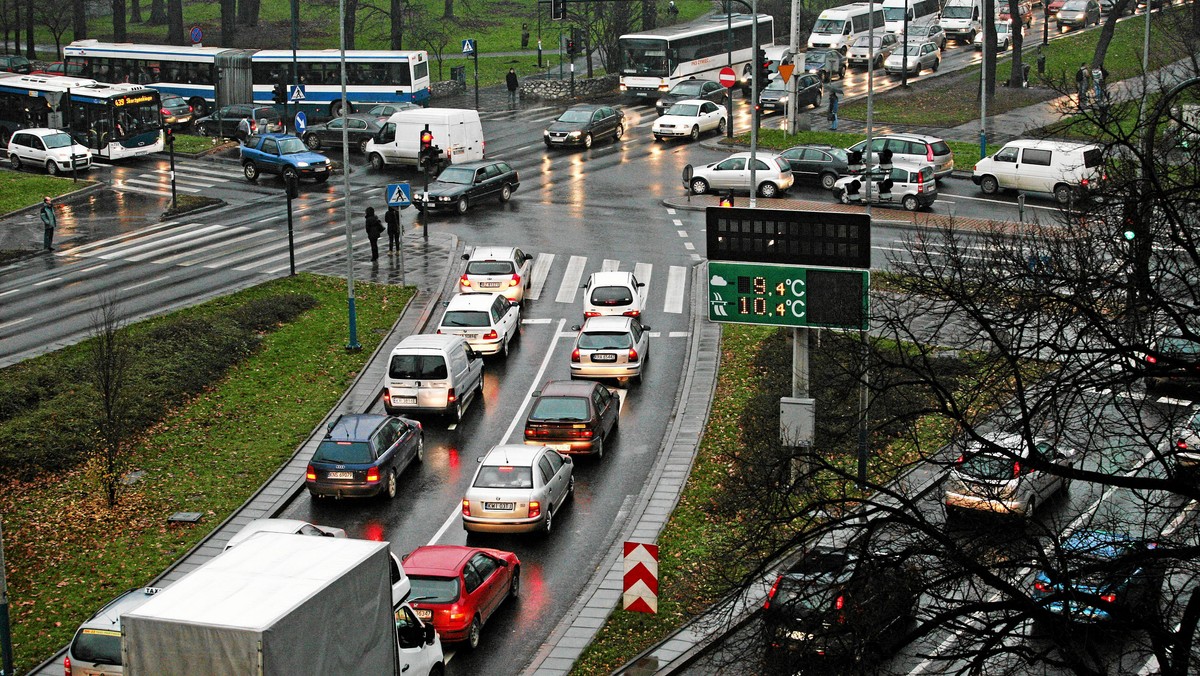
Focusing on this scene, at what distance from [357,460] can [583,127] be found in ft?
115

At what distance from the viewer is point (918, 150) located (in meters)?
50.7

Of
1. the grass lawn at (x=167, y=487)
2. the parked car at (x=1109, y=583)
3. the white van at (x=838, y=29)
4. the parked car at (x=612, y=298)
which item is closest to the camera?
the parked car at (x=1109, y=583)

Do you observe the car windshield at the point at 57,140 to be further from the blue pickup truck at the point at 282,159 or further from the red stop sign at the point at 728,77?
the red stop sign at the point at 728,77

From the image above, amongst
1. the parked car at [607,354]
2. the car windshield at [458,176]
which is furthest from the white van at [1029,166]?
the parked car at [607,354]

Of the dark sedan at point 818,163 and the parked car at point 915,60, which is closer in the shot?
the dark sedan at point 818,163

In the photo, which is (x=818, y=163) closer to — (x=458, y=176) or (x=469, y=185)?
(x=469, y=185)

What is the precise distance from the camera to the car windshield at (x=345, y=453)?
1055 inches

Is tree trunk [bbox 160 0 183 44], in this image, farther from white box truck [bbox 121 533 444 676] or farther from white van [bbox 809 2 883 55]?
white box truck [bbox 121 533 444 676]

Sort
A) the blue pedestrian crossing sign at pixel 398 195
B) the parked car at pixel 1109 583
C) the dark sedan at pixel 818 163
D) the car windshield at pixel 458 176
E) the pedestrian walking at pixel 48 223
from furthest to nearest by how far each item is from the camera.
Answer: the dark sedan at pixel 818 163 < the car windshield at pixel 458 176 < the pedestrian walking at pixel 48 223 < the blue pedestrian crossing sign at pixel 398 195 < the parked car at pixel 1109 583

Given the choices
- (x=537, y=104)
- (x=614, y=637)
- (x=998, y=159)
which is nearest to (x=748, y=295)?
(x=614, y=637)

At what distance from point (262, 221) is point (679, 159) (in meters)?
17.1

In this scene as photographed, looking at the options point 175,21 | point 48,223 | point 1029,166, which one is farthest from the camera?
point 175,21

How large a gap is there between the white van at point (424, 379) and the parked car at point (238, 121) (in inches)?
1376

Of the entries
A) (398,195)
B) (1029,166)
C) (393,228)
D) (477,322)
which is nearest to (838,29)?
(1029,166)
